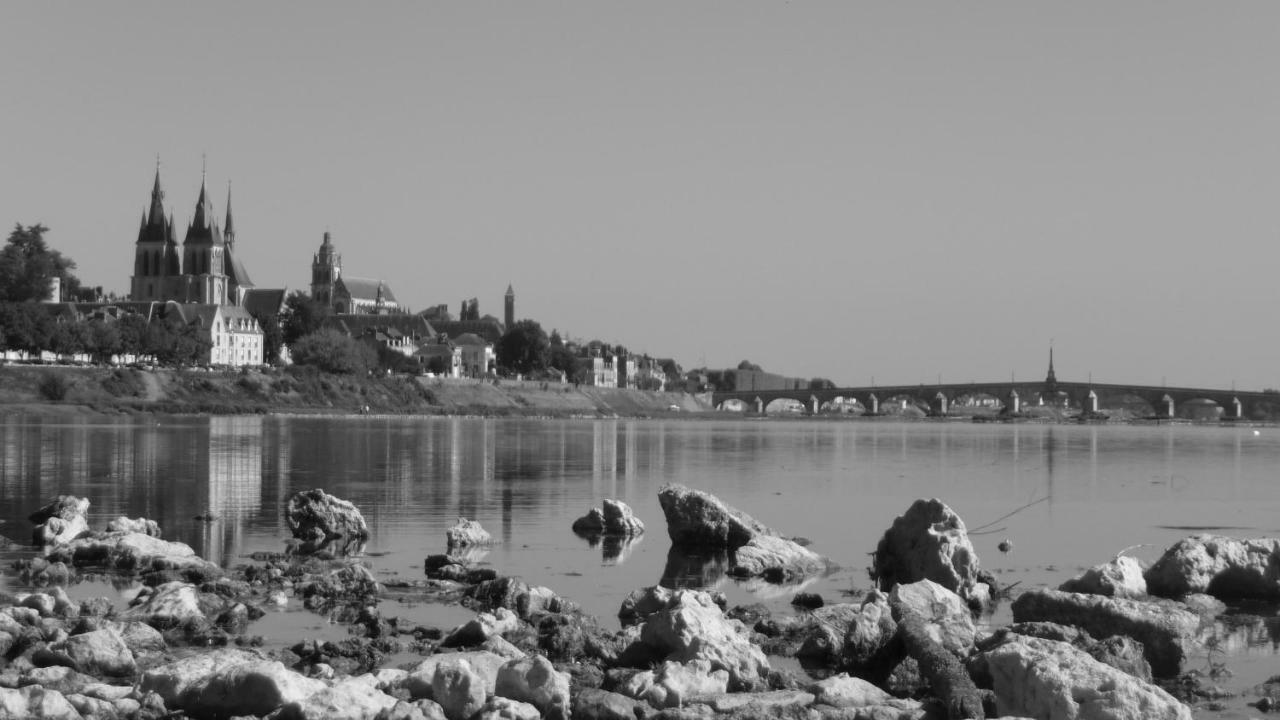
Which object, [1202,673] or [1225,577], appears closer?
[1202,673]

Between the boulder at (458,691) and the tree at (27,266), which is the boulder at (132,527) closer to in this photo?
the boulder at (458,691)

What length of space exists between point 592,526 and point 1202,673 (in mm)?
16641

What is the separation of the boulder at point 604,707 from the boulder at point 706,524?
51.0 ft

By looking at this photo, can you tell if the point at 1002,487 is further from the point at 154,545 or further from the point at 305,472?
the point at 154,545

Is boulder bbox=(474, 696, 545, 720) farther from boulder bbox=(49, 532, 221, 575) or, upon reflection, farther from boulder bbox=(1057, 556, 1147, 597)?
boulder bbox=(49, 532, 221, 575)

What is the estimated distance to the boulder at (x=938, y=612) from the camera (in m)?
16.5

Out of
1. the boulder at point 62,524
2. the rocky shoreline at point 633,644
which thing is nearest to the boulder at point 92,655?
the rocky shoreline at point 633,644

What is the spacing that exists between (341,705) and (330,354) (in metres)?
166

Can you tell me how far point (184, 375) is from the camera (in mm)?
143500

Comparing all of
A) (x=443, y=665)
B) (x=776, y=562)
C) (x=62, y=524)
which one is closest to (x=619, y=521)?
(x=776, y=562)

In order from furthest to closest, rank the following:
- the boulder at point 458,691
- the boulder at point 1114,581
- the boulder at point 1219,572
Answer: the boulder at point 1219,572
the boulder at point 1114,581
the boulder at point 458,691

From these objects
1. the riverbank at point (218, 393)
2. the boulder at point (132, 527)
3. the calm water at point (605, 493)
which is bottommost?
the calm water at point (605, 493)

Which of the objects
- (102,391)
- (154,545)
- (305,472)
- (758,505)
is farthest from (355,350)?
(154,545)

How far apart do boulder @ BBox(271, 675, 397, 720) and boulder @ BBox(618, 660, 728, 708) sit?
2.44 m
